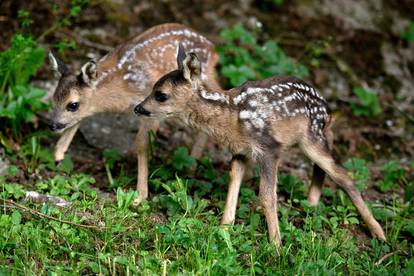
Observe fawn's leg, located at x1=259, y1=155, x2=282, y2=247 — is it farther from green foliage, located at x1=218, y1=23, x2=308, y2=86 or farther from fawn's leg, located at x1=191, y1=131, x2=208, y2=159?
green foliage, located at x1=218, y1=23, x2=308, y2=86

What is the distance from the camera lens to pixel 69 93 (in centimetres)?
701

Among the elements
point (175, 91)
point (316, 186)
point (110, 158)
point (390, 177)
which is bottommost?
point (390, 177)

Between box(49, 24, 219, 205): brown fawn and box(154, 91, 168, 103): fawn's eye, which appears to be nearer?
box(154, 91, 168, 103): fawn's eye

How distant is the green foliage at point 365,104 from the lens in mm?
9094

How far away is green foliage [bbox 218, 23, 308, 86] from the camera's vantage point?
8.47 meters

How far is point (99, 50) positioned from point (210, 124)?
320cm

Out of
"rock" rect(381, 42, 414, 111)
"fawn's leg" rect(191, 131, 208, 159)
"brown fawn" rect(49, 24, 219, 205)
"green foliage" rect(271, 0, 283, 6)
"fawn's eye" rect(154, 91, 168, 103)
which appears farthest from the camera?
"green foliage" rect(271, 0, 283, 6)

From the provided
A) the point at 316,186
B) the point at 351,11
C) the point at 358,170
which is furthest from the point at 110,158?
the point at 351,11

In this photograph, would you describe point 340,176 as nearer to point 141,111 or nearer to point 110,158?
point 141,111

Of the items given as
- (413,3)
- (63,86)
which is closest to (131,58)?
(63,86)

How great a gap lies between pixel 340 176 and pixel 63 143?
281 centimetres

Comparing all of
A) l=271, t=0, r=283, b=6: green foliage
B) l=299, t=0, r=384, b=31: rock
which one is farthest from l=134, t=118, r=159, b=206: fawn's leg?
l=299, t=0, r=384, b=31: rock

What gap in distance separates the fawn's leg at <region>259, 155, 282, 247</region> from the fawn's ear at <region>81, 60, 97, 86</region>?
1925 millimetres

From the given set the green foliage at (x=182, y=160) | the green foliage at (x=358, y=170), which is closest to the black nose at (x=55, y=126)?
the green foliage at (x=182, y=160)
